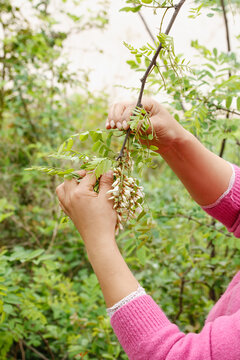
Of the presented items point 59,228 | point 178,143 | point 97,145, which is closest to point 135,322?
point 97,145

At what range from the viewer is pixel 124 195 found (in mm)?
830

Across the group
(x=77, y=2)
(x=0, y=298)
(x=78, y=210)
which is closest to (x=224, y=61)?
(x=78, y=210)

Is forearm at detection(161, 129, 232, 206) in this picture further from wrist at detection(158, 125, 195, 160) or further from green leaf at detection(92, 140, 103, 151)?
green leaf at detection(92, 140, 103, 151)

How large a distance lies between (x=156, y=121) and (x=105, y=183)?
29 centimetres

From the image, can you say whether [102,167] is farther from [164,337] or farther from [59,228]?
[59,228]

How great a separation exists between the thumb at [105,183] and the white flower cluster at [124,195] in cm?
1

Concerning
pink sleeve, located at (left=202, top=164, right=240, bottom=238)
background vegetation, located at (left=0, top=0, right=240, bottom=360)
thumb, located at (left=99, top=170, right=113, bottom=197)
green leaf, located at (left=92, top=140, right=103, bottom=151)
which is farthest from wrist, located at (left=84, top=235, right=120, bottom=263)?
background vegetation, located at (left=0, top=0, right=240, bottom=360)

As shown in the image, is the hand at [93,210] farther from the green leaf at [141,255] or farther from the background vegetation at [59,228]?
the background vegetation at [59,228]

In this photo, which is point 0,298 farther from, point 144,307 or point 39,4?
point 39,4

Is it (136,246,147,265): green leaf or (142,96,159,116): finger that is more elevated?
(142,96,159,116): finger

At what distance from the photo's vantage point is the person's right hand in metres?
0.97

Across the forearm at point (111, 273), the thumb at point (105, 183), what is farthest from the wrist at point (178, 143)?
the forearm at point (111, 273)

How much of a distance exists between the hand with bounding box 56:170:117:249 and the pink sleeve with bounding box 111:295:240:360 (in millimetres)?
176

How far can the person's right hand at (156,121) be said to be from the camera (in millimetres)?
973
